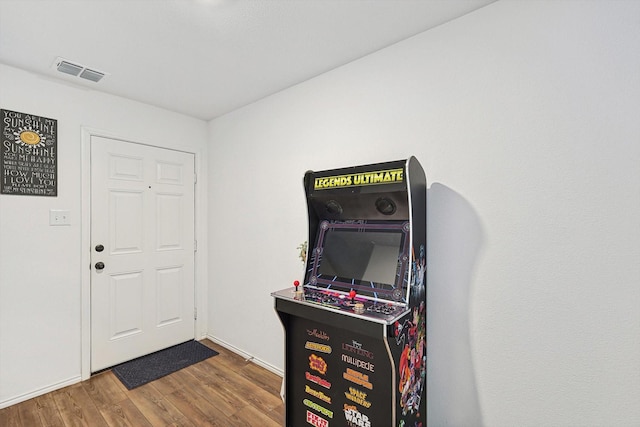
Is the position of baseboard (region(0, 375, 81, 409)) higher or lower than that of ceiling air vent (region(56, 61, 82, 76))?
lower

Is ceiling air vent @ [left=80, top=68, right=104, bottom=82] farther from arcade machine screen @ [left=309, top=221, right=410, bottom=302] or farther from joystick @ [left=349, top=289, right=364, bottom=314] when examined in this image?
joystick @ [left=349, top=289, right=364, bottom=314]

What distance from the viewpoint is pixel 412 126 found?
6.27ft

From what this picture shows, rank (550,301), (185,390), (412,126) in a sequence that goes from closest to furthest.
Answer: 1. (550,301)
2. (412,126)
3. (185,390)

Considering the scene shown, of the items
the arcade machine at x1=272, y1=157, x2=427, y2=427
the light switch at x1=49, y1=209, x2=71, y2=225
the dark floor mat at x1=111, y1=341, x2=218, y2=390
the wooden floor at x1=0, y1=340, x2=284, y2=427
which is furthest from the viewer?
the dark floor mat at x1=111, y1=341, x2=218, y2=390

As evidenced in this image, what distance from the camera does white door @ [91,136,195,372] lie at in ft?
8.87

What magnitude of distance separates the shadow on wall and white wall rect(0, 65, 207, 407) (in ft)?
9.06

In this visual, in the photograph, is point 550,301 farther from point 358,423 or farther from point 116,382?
point 116,382

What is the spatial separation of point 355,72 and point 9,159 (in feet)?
8.45

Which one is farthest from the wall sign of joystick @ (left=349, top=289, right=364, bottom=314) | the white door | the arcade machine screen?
joystick @ (left=349, top=289, right=364, bottom=314)

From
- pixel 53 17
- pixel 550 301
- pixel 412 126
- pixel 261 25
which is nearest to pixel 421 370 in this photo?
pixel 550 301

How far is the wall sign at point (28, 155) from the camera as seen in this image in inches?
87.9

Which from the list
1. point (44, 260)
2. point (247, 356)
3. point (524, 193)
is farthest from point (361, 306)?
point (44, 260)

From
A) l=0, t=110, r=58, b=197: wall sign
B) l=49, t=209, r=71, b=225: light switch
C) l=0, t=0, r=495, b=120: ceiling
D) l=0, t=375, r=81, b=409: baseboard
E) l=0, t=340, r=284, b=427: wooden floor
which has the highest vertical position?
l=0, t=0, r=495, b=120: ceiling

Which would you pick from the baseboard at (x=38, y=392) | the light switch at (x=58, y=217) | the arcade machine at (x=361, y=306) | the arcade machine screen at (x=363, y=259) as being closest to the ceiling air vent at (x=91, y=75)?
the light switch at (x=58, y=217)
